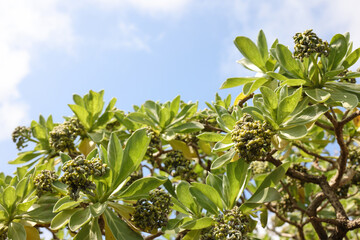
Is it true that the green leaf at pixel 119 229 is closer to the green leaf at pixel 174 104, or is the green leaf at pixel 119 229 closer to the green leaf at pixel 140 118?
the green leaf at pixel 140 118

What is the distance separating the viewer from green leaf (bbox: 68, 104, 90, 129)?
3.56m

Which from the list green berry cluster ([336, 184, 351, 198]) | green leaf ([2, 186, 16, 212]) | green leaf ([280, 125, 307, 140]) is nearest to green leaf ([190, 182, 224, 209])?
green leaf ([280, 125, 307, 140])

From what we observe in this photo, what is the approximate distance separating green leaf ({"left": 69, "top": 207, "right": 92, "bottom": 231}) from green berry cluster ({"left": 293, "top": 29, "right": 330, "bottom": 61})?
179cm

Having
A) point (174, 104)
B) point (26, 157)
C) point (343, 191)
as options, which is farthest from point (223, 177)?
point (26, 157)

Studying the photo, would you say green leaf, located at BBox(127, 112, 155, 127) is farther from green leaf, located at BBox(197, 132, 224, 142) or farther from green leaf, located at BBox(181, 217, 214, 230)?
green leaf, located at BBox(181, 217, 214, 230)

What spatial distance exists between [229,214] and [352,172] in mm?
1690

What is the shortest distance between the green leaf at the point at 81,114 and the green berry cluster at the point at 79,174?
1.34 meters

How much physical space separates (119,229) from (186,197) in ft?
1.64

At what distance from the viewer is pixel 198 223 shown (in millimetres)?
2318

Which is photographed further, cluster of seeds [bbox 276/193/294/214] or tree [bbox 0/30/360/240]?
cluster of seeds [bbox 276/193/294/214]

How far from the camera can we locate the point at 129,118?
11.3ft

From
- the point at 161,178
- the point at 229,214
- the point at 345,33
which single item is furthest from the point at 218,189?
the point at 345,33

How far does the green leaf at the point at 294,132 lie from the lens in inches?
89.9

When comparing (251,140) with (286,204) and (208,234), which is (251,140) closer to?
(208,234)
